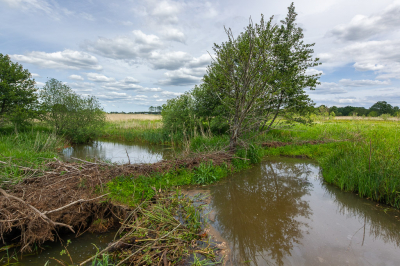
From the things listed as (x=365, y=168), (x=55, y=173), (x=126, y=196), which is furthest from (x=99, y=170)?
(x=365, y=168)

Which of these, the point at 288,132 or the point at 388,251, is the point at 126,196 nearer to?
the point at 388,251

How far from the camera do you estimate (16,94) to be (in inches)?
557

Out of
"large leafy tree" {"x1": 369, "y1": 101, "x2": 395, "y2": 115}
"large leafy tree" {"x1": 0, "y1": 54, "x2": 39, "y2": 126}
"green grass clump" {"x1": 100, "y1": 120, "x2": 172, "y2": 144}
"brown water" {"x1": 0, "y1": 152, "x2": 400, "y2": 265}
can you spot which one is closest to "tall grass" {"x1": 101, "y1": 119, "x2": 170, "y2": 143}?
"green grass clump" {"x1": 100, "y1": 120, "x2": 172, "y2": 144}

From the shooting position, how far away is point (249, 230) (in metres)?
3.94

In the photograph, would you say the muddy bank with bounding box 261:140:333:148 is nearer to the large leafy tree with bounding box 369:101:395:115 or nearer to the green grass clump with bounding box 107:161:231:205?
the green grass clump with bounding box 107:161:231:205

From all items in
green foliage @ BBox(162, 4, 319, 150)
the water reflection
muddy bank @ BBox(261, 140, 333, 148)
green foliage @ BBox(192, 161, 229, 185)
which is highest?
green foliage @ BBox(162, 4, 319, 150)

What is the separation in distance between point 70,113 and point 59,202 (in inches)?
563

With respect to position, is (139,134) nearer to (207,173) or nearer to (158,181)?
(207,173)

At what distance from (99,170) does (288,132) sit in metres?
12.2

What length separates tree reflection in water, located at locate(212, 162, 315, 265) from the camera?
3.38 m

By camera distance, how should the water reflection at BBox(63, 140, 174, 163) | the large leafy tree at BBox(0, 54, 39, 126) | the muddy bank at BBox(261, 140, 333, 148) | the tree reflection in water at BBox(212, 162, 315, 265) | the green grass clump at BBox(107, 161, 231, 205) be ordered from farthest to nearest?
1. the large leafy tree at BBox(0, 54, 39, 126)
2. the muddy bank at BBox(261, 140, 333, 148)
3. the water reflection at BBox(63, 140, 174, 163)
4. the green grass clump at BBox(107, 161, 231, 205)
5. the tree reflection in water at BBox(212, 162, 315, 265)

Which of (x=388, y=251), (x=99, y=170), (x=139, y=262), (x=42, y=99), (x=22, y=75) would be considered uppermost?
(x=22, y=75)

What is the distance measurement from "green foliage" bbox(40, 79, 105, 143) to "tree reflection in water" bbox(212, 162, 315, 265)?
14.4m

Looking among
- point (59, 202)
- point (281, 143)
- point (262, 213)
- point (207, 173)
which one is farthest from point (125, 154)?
point (262, 213)
